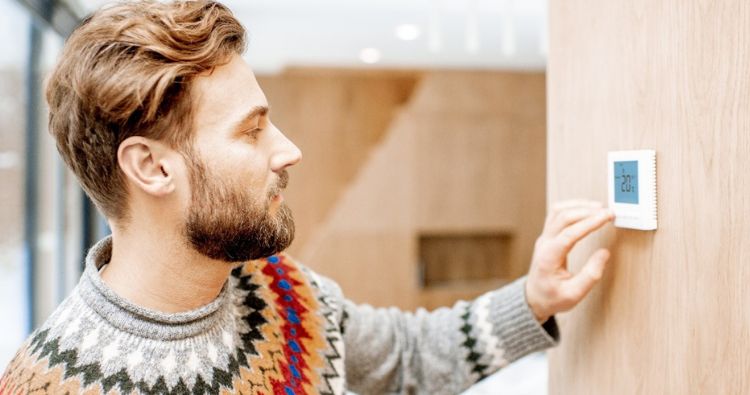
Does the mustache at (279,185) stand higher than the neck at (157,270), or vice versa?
the mustache at (279,185)

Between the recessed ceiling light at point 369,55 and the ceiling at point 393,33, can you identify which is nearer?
the ceiling at point 393,33

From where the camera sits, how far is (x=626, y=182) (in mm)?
794

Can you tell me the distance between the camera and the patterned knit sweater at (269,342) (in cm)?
76

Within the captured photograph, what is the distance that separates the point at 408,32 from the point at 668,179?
3524mm

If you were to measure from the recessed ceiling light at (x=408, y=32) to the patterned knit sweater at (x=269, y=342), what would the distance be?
305 centimetres

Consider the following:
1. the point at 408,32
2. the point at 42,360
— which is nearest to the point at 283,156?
the point at 42,360

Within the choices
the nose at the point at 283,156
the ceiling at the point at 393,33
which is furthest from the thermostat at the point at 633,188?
the ceiling at the point at 393,33

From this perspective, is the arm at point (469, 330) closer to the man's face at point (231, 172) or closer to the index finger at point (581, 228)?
the index finger at point (581, 228)

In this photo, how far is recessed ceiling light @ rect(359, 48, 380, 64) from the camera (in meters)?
4.61

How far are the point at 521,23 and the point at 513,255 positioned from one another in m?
2.06

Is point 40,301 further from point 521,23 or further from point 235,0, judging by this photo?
point 521,23

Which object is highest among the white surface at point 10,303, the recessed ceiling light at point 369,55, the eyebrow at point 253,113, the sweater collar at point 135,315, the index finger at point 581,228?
the recessed ceiling light at point 369,55

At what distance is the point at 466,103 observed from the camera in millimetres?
5074

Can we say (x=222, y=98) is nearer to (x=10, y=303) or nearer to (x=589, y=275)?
(x=589, y=275)
